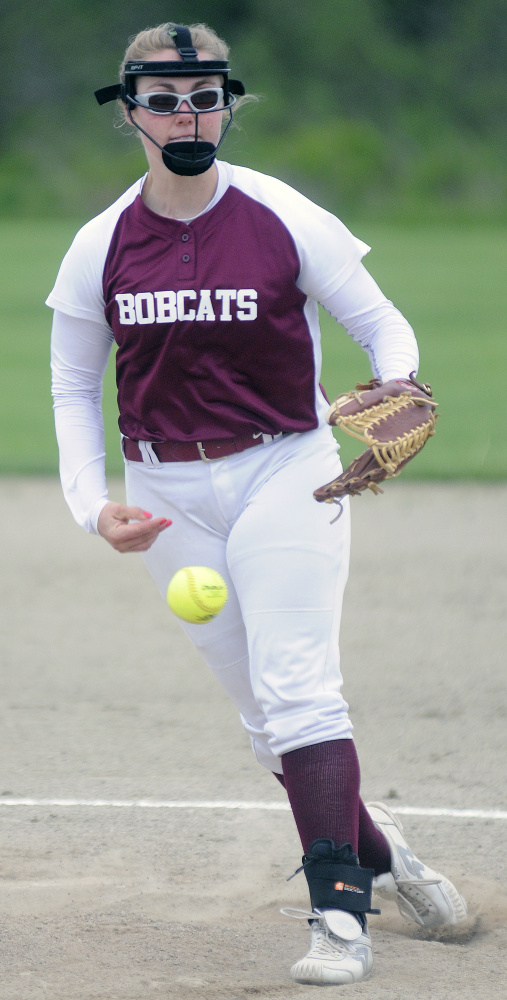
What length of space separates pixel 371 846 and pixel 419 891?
0.18 m

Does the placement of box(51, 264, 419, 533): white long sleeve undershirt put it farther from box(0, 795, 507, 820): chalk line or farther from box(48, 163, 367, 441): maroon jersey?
box(0, 795, 507, 820): chalk line

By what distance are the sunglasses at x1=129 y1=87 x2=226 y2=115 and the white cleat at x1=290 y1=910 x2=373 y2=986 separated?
173 cm

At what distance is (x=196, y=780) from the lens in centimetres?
394

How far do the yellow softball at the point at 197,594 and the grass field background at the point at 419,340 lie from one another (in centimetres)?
597

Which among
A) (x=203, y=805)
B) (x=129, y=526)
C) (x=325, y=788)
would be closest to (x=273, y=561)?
(x=129, y=526)

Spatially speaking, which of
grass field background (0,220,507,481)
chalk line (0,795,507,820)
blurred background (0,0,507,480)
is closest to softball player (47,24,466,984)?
chalk line (0,795,507,820)

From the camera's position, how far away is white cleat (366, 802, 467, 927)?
2959 mm

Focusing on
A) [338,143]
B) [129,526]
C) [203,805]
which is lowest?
[338,143]

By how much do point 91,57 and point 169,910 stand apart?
3727 cm

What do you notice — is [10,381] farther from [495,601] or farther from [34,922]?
[34,922]

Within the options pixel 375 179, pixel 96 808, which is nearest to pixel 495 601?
pixel 96 808

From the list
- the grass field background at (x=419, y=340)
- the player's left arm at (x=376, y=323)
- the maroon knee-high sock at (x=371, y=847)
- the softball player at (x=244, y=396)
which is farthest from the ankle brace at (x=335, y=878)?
the grass field background at (x=419, y=340)

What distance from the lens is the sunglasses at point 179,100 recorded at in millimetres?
2629

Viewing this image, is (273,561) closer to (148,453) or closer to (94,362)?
(148,453)
